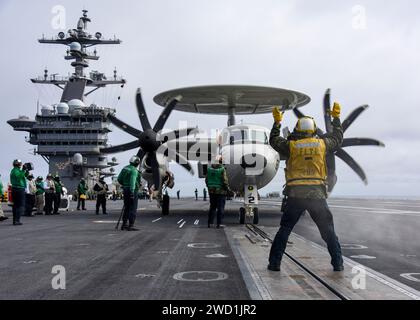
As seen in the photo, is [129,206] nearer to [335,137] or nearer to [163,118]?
[163,118]

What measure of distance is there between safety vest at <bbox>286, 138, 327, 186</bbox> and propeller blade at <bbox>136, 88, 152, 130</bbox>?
14.7 m

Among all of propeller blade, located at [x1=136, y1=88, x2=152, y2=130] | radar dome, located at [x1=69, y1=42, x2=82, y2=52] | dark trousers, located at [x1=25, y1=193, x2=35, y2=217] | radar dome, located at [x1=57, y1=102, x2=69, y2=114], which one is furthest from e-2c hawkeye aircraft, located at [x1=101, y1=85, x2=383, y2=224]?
radar dome, located at [x1=69, y1=42, x2=82, y2=52]

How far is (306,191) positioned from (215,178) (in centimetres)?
821

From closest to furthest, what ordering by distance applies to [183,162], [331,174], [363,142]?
[331,174]
[363,142]
[183,162]

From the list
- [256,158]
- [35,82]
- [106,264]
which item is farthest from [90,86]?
[106,264]

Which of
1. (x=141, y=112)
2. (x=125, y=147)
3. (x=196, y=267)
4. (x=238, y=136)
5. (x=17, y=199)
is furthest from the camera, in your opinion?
(x=125, y=147)

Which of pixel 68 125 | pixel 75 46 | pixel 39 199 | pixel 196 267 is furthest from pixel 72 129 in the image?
pixel 196 267

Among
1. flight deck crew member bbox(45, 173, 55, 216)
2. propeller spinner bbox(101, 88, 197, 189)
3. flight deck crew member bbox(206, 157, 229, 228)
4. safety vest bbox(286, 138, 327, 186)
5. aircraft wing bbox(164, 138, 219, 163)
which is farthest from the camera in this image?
flight deck crew member bbox(45, 173, 55, 216)

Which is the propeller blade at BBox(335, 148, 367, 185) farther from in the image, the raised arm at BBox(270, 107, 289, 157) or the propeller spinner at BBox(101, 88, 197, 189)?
the raised arm at BBox(270, 107, 289, 157)

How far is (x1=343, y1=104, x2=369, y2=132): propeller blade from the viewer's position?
65.9 feet

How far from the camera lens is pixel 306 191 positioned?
6902 mm

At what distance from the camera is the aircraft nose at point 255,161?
51.6 ft

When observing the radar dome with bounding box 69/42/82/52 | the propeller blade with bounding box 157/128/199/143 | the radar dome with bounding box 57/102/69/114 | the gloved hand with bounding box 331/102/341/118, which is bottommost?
the gloved hand with bounding box 331/102/341/118

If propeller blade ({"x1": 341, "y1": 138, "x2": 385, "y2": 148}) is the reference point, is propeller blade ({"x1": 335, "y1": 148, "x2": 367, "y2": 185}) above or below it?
below
